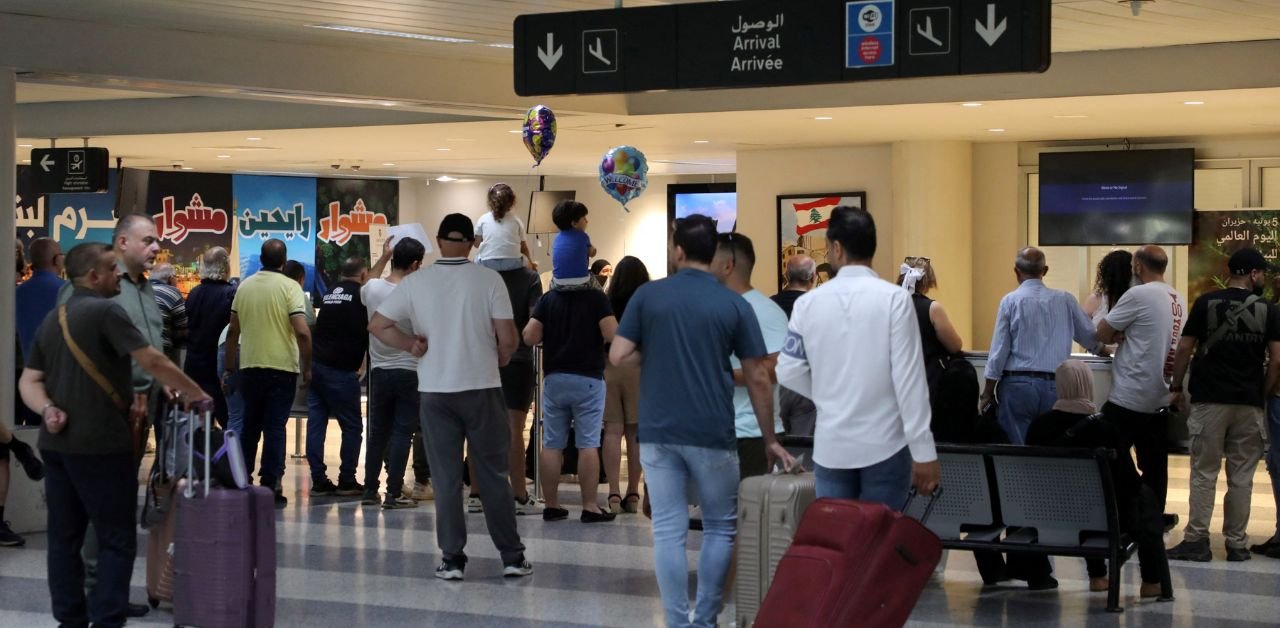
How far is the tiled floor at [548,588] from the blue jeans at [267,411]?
0.91 m

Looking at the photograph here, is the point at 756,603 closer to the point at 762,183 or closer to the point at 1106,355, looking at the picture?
the point at 1106,355

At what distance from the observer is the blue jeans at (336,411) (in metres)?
10.3

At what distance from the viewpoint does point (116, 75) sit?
31.8 ft

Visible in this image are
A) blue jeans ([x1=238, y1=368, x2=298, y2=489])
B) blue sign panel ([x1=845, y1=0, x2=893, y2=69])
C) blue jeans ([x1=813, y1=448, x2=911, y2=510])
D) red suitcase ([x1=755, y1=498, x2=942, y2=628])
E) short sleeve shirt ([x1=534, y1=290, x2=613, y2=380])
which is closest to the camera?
red suitcase ([x1=755, y1=498, x2=942, y2=628])

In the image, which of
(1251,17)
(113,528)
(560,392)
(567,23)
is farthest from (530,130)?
(113,528)

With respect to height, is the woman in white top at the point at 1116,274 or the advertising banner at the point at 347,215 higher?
the advertising banner at the point at 347,215

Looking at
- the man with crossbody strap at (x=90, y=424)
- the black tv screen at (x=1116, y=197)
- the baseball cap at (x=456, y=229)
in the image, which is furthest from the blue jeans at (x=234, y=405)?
the black tv screen at (x=1116, y=197)

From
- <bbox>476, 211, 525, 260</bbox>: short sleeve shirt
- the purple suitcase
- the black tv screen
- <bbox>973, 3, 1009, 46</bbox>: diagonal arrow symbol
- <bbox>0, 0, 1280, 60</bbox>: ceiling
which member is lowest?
the purple suitcase

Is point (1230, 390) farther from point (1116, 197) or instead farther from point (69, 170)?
point (69, 170)

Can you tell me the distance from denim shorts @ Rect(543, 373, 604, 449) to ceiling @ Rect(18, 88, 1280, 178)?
4.33 m

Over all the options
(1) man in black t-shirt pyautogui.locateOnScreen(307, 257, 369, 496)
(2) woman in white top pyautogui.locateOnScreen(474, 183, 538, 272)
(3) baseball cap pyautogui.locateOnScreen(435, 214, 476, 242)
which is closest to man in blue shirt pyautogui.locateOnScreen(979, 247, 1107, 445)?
(2) woman in white top pyautogui.locateOnScreen(474, 183, 538, 272)

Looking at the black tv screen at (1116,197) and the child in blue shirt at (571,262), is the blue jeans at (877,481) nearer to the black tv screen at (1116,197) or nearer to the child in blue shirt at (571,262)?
the child in blue shirt at (571,262)

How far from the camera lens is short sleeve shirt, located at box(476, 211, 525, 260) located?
960 cm

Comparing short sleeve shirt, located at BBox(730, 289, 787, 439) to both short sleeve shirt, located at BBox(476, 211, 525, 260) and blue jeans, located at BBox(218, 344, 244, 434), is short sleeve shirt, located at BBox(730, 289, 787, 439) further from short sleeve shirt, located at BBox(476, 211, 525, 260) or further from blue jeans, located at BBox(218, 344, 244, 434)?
blue jeans, located at BBox(218, 344, 244, 434)
